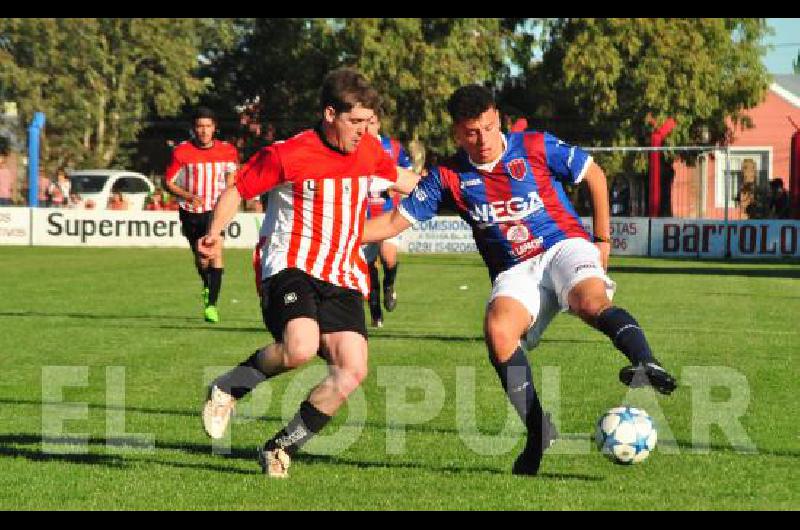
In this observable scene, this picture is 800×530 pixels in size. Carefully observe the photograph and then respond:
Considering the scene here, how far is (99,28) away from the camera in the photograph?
2415 inches

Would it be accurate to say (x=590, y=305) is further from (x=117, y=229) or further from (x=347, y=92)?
(x=117, y=229)

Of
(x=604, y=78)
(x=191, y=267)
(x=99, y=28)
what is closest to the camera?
(x=191, y=267)

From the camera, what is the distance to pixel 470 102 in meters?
7.29

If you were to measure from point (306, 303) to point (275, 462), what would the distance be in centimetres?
77

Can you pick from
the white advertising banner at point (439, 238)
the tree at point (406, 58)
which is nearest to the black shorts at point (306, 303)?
the white advertising banner at point (439, 238)

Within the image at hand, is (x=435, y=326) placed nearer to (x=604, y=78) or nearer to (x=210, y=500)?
(x=210, y=500)

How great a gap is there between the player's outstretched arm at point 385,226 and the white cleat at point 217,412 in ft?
3.81

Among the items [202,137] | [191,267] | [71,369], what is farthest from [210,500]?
[191,267]

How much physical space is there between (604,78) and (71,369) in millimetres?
37168

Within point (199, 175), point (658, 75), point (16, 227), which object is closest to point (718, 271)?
point (199, 175)

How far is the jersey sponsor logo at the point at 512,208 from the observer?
7.68m

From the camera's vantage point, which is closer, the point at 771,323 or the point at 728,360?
the point at 728,360
